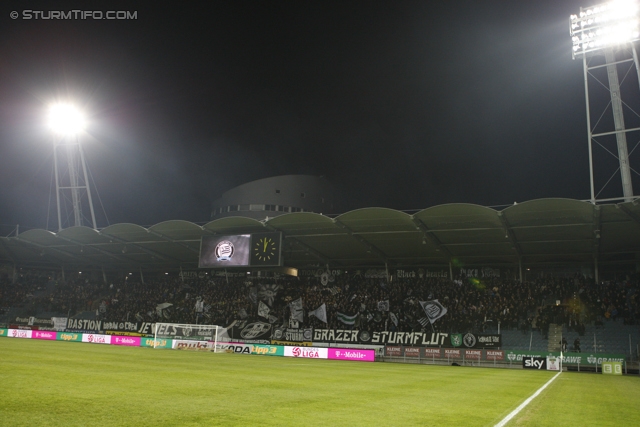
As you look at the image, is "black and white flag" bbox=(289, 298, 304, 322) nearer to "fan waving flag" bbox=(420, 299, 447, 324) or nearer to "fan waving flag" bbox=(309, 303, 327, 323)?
"fan waving flag" bbox=(309, 303, 327, 323)

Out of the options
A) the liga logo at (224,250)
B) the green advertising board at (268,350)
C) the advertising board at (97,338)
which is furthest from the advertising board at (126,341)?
the green advertising board at (268,350)

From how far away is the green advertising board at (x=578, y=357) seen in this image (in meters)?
28.9

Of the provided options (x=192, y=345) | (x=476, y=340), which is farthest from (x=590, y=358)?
(x=192, y=345)

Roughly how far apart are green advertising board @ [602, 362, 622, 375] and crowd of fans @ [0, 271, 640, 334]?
5.05 metres

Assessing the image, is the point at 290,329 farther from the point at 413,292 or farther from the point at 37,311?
the point at 37,311

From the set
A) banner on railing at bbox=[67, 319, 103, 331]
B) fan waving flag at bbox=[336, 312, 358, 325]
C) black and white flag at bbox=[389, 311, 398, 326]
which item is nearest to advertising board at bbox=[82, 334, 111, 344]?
banner on railing at bbox=[67, 319, 103, 331]

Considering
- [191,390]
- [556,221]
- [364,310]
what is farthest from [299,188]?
[191,390]

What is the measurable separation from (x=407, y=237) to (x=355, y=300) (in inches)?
310

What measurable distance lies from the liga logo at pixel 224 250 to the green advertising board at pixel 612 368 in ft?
88.0

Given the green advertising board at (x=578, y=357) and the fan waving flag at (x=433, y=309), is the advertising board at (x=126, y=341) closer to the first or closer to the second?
the fan waving flag at (x=433, y=309)

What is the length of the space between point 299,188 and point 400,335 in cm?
3454

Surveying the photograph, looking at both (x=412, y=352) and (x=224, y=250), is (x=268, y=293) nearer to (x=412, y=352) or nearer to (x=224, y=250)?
(x=224, y=250)

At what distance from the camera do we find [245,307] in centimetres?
4503

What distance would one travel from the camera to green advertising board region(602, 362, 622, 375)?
2809cm
